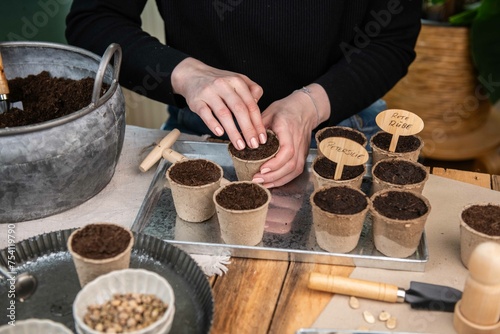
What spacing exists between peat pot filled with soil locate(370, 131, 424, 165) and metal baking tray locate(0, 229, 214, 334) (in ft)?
1.92

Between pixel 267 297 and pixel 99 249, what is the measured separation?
33 centimetres

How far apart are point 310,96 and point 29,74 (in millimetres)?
752

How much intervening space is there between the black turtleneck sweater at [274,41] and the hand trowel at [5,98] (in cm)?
36

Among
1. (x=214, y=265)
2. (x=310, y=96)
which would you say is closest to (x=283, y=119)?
(x=310, y=96)

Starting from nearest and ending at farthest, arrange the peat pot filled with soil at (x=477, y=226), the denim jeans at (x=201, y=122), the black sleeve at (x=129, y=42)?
the peat pot filled with soil at (x=477, y=226) < the black sleeve at (x=129, y=42) < the denim jeans at (x=201, y=122)

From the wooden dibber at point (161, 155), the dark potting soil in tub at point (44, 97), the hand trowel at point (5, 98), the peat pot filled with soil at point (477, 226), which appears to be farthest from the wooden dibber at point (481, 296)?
the hand trowel at point (5, 98)

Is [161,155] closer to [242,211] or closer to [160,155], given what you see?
[160,155]

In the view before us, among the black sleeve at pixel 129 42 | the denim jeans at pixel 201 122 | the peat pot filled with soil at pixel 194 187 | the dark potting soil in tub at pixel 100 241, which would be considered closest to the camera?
the dark potting soil in tub at pixel 100 241

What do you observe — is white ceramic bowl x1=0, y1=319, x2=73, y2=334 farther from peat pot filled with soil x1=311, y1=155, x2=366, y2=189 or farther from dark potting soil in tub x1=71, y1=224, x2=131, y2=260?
peat pot filled with soil x1=311, y1=155, x2=366, y2=189

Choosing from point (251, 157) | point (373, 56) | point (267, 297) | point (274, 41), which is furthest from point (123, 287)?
point (373, 56)

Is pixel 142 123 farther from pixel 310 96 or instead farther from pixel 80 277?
pixel 80 277

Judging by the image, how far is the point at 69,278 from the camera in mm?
1098

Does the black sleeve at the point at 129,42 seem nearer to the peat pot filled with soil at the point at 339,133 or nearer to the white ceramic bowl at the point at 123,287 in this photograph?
the peat pot filled with soil at the point at 339,133

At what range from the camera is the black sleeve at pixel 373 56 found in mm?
1685
